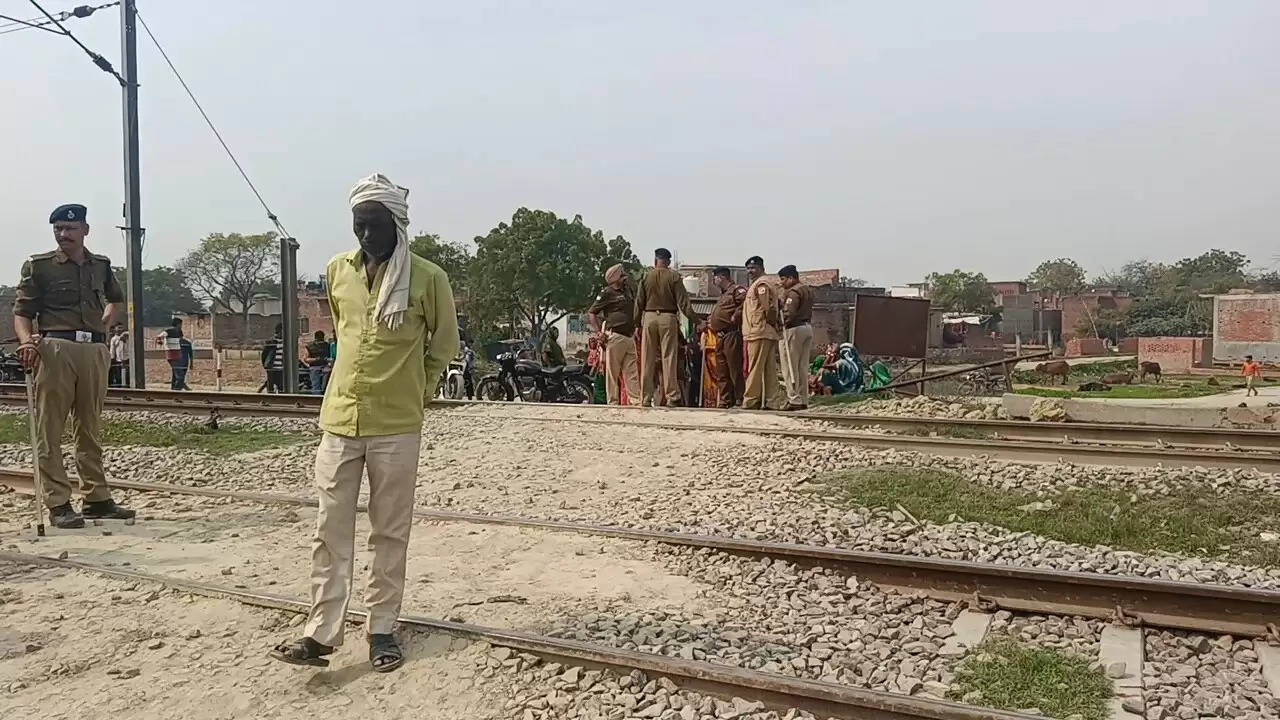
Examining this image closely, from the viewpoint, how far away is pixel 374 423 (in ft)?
12.3

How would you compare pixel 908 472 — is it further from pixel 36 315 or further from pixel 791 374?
pixel 36 315

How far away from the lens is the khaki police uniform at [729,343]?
1183cm

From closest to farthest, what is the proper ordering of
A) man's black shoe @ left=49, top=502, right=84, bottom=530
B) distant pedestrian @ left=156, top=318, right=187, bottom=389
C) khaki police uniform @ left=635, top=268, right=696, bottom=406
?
man's black shoe @ left=49, top=502, right=84, bottom=530 < khaki police uniform @ left=635, top=268, right=696, bottom=406 < distant pedestrian @ left=156, top=318, right=187, bottom=389

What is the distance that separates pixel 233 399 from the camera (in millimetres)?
13766

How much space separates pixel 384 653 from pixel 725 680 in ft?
4.61

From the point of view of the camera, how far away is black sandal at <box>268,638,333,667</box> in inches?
145

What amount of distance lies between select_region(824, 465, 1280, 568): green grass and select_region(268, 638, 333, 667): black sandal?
4.01 meters

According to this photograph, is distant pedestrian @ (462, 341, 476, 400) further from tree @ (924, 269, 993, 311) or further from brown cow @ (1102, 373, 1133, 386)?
tree @ (924, 269, 993, 311)

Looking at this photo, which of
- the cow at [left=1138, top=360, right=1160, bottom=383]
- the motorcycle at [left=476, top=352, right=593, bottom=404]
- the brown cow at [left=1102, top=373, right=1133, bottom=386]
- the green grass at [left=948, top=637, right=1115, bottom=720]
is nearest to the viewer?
the green grass at [left=948, top=637, right=1115, bottom=720]

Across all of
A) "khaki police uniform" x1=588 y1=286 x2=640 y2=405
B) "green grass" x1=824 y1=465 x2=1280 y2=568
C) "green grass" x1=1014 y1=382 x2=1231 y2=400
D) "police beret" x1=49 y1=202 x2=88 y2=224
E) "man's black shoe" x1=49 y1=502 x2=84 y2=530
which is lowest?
"green grass" x1=1014 y1=382 x2=1231 y2=400

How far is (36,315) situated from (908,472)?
6.43m

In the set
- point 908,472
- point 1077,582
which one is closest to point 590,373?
point 908,472

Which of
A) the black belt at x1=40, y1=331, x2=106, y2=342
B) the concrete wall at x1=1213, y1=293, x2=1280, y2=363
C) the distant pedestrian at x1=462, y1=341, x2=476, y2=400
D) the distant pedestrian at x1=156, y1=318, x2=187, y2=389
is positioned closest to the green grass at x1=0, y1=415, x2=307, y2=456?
the black belt at x1=40, y1=331, x2=106, y2=342

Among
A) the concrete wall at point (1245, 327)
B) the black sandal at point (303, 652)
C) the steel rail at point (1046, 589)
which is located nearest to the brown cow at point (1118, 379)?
the concrete wall at point (1245, 327)
